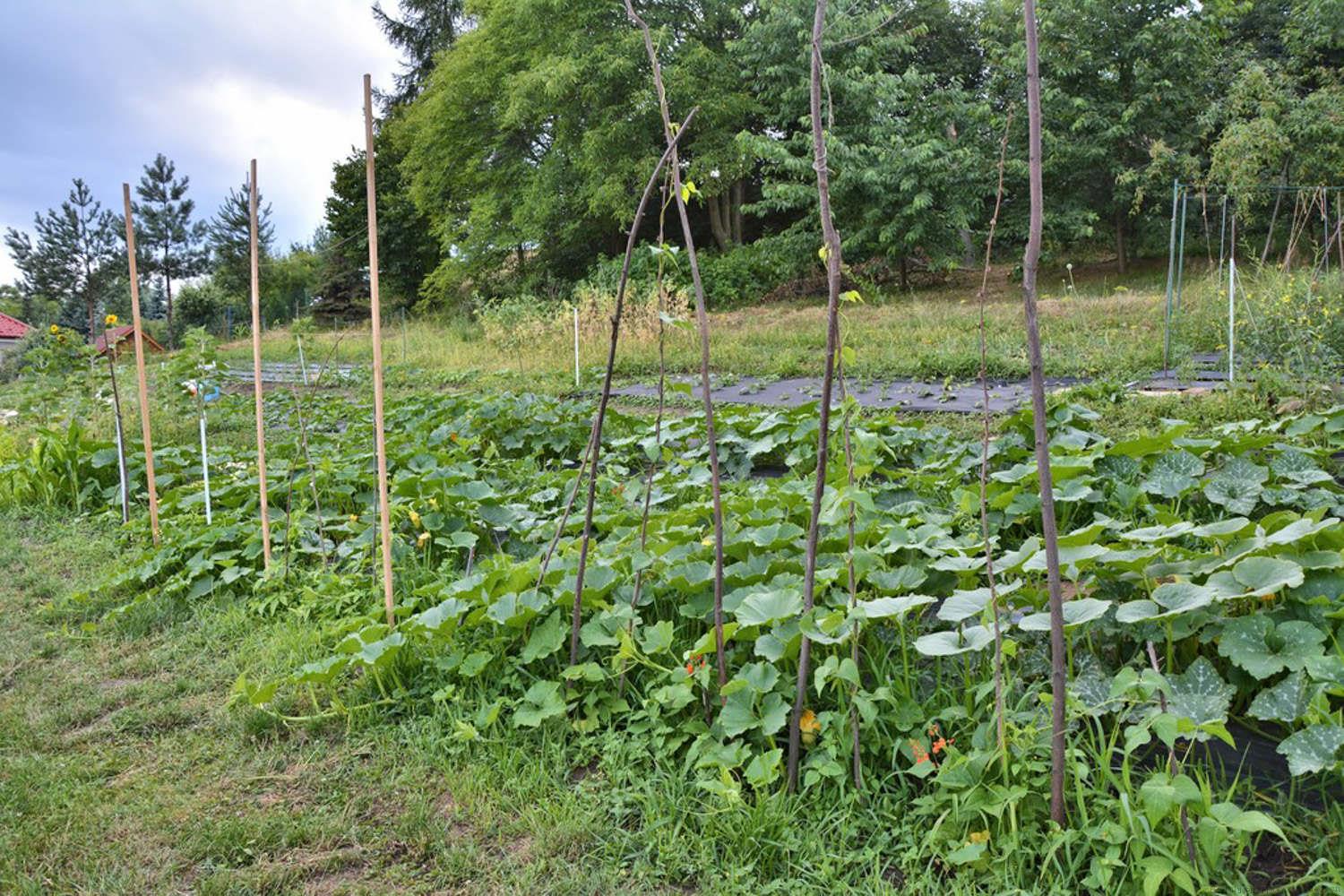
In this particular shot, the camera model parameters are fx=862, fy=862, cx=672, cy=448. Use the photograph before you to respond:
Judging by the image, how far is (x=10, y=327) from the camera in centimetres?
2708

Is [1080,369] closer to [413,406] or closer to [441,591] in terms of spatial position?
[413,406]

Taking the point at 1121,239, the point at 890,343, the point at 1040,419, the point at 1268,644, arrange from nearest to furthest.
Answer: the point at 1040,419 → the point at 1268,644 → the point at 890,343 → the point at 1121,239

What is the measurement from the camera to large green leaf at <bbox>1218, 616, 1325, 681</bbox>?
1.50 m

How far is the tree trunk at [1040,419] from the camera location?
47.1 inches

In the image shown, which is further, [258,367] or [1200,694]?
[258,367]

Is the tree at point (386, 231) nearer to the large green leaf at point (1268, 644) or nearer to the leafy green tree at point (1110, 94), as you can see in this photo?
the leafy green tree at point (1110, 94)

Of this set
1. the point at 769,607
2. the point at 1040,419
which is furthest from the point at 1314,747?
the point at 769,607

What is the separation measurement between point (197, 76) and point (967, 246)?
47.8 ft

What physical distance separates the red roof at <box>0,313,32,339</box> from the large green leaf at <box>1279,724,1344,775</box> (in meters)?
32.2

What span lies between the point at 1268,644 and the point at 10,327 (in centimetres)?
3385

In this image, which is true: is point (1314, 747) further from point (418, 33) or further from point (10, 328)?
point (10, 328)

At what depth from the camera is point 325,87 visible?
310cm

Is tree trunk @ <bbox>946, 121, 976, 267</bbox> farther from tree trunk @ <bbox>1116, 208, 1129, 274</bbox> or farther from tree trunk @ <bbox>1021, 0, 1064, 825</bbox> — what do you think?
tree trunk @ <bbox>1021, 0, 1064, 825</bbox>

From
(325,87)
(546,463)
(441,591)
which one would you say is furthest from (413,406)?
(441,591)
